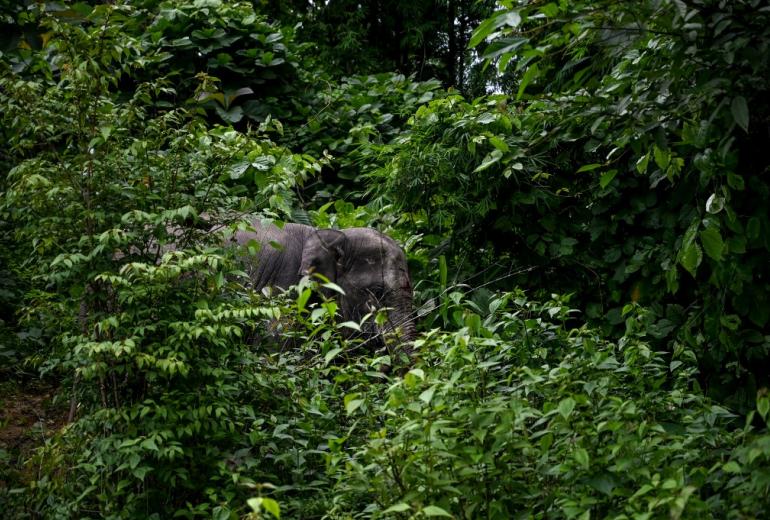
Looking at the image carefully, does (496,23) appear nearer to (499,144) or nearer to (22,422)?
(499,144)

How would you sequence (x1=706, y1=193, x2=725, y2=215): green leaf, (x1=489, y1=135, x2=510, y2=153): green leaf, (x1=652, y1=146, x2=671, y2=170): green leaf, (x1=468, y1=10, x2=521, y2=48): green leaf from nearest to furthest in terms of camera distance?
(x1=468, y1=10, x2=521, y2=48): green leaf
(x1=706, y1=193, x2=725, y2=215): green leaf
(x1=652, y1=146, x2=671, y2=170): green leaf
(x1=489, y1=135, x2=510, y2=153): green leaf

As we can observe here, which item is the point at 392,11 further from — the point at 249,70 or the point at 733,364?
the point at 733,364

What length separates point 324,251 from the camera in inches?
258

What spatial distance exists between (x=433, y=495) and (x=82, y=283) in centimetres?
214

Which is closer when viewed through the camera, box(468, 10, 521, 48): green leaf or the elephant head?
box(468, 10, 521, 48): green leaf

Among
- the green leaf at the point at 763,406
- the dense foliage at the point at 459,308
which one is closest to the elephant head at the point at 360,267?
the dense foliage at the point at 459,308

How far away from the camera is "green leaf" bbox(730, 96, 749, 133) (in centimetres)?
301

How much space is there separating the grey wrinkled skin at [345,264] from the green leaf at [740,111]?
132 inches

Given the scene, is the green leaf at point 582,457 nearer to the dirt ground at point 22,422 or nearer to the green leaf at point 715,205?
the green leaf at point 715,205

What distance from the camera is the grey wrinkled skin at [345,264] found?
6234 millimetres

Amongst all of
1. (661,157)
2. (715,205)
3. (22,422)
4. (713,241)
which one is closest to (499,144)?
(661,157)

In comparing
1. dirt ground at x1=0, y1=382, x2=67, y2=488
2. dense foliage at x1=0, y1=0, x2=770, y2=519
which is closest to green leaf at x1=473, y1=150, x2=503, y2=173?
dense foliage at x1=0, y1=0, x2=770, y2=519

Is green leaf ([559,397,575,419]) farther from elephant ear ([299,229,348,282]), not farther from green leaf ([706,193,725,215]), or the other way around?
elephant ear ([299,229,348,282])

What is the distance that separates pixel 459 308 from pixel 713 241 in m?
1.55
